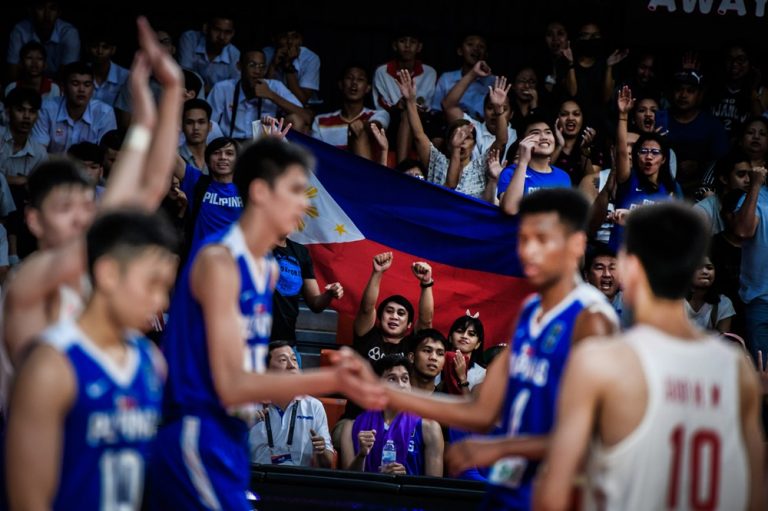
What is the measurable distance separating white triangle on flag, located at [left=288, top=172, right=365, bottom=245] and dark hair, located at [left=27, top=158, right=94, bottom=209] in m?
5.80

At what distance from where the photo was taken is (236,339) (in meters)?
4.97

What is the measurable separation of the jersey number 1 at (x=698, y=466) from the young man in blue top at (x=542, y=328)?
0.83 m

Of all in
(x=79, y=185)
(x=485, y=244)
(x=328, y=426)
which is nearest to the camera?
(x=79, y=185)

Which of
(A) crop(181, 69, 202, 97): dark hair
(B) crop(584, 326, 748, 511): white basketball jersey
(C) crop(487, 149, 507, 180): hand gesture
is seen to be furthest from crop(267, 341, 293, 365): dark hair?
(B) crop(584, 326, 748, 511): white basketball jersey

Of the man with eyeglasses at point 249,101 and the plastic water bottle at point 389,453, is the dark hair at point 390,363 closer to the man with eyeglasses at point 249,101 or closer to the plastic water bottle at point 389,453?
the plastic water bottle at point 389,453

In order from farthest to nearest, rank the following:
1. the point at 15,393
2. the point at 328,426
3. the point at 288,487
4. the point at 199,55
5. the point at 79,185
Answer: the point at 199,55, the point at 328,426, the point at 288,487, the point at 79,185, the point at 15,393

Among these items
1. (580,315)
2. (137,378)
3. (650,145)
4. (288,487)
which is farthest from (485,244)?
(137,378)

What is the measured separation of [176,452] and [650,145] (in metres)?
6.72

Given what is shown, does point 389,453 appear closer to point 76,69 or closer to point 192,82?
point 192,82

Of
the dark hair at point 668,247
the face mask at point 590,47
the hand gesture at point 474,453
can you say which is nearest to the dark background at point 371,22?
the face mask at point 590,47

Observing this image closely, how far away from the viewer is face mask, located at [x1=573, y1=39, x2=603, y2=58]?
1282 centimetres

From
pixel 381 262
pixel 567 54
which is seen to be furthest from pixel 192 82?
pixel 567 54

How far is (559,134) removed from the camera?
11.3 meters

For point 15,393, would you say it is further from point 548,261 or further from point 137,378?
point 548,261
